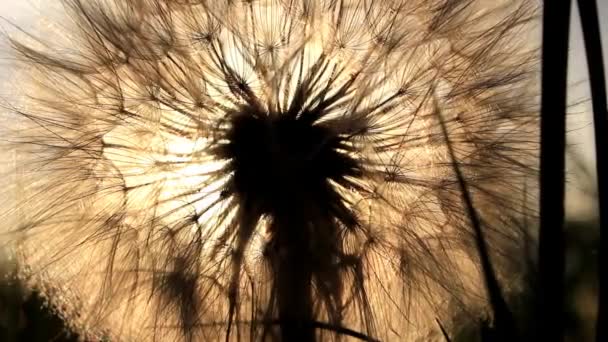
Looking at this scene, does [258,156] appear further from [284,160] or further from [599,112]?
[599,112]

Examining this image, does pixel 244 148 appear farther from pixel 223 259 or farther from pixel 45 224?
pixel 45 224

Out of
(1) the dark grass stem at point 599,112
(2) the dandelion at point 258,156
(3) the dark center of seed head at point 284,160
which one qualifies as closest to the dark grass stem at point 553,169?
(1) the dark grass stem at point 599,112

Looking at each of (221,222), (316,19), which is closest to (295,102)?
(316,19)

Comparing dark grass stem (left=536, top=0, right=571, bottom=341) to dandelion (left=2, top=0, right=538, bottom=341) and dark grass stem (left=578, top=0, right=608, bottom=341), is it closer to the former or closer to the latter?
dark grass stem (left=578, top=0, right=608, bottom=341)

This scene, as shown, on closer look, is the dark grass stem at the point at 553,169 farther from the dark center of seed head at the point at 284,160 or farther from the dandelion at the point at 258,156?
the dark center of seed head at the point at 284,160

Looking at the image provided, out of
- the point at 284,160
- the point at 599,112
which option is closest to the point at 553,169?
the point at 599,112
